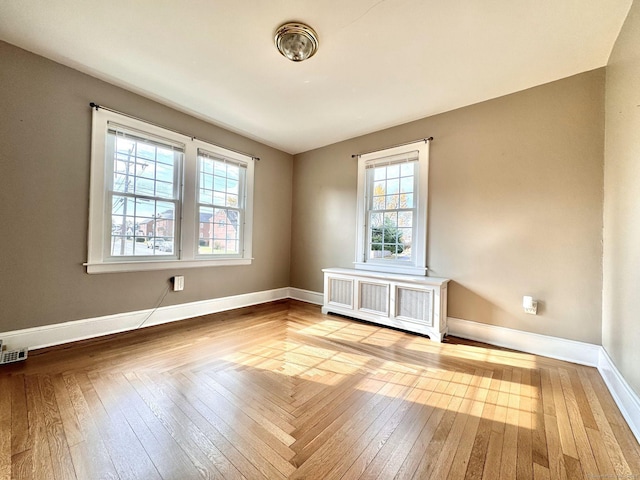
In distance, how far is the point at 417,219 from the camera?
11.2 ft

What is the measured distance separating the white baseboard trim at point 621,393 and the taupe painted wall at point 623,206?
5 cm

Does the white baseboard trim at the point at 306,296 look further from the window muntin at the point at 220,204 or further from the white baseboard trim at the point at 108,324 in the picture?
the window muntin at the point at 220,204

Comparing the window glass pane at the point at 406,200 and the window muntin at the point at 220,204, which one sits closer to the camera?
the window glass pane at the point at 406,200

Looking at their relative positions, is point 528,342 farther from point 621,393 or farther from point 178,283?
point 178,283

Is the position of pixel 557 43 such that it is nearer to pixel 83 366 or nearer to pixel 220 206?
pixel 220 206

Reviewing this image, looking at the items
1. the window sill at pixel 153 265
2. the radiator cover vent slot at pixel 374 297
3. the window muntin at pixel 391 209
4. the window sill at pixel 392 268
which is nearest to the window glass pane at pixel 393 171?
the window muntin at pixel 391 209

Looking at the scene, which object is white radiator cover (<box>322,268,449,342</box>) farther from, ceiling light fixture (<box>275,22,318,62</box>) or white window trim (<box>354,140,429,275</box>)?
ceiling light fixture (<box>275,22,318,62</box>)

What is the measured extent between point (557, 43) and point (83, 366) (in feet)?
15.5

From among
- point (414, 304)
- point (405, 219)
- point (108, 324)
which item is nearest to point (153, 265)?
point (108, 324)

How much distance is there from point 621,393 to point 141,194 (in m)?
4.65

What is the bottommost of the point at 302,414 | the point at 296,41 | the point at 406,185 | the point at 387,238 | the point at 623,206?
the point at 302,414

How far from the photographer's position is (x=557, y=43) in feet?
6.89

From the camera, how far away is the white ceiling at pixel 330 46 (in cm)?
184

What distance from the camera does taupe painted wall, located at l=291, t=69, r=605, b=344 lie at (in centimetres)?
240
